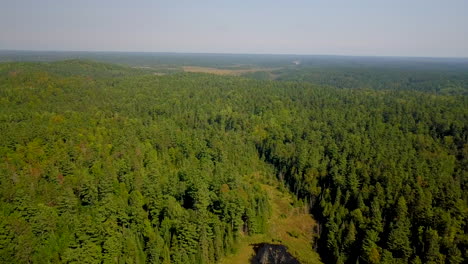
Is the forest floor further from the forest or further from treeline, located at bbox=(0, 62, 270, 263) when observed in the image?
treeline, located at bbox=(0, 62, 270, 263)

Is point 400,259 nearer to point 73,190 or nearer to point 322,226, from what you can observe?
point 322,226

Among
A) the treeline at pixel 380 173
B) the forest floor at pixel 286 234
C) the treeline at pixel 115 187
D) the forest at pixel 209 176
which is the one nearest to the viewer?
the treeline at pixel 115 187

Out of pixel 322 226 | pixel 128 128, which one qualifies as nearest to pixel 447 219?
pixel 322 226

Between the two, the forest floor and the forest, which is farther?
the forest floor

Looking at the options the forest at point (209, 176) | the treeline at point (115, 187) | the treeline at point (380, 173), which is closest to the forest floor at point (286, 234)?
the forest at point (209, 176)

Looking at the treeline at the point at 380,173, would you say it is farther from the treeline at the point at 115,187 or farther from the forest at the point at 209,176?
the treeline at the point at 115,187

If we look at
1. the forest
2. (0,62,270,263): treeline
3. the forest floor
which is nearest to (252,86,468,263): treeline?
the forest
